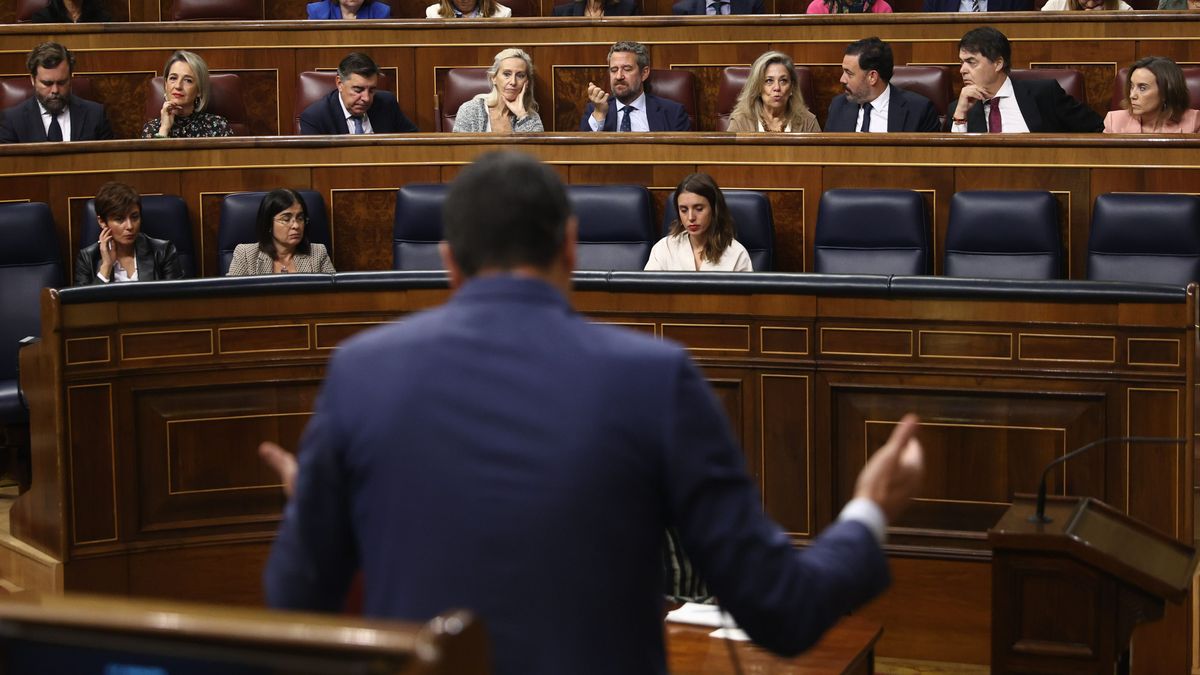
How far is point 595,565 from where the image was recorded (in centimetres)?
82

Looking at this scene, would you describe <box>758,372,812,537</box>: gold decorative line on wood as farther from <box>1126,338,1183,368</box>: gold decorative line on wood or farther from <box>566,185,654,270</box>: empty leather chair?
<box>566,185,654,270</box>: empty leather chair

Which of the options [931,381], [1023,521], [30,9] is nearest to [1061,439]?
[931,381]

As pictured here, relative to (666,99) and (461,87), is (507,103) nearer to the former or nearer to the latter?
(461,87)

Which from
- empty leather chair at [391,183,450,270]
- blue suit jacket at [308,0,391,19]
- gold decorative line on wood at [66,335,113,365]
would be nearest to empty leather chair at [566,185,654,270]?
empty leather chair at [391,183,450,270]

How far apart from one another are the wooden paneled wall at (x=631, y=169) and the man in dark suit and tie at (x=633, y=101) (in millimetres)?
492

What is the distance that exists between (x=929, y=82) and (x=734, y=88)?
0.44 metres

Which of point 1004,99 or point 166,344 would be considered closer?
point 166,344

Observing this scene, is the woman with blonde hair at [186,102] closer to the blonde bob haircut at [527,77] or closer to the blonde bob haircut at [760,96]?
the blonde bob haircut at [527,77]

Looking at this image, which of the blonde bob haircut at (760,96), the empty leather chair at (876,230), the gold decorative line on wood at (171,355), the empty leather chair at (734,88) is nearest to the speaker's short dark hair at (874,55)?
the blonde bob haircut at (760,96)

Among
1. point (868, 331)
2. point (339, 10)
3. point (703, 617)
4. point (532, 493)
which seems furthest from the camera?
point (339, 10)

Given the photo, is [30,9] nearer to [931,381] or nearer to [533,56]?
[533,56]

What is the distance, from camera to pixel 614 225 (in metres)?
3.00

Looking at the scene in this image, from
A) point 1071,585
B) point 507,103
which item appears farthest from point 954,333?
point 507,103

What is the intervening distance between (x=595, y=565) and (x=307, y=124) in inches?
113
